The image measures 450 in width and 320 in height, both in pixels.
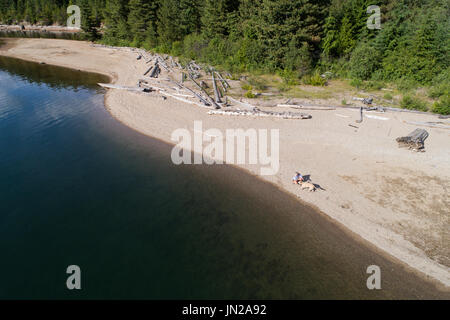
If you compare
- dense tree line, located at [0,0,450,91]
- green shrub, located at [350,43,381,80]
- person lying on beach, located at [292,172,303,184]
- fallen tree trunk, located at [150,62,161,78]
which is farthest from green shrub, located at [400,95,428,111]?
fallen tree trunk, located at [150,62,161,78]

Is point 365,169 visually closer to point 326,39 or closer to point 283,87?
point 283,87

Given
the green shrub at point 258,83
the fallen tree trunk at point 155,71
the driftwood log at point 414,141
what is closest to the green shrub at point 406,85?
the driftwood log at point 414,141

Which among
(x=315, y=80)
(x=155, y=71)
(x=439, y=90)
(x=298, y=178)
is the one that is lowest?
(x=298, y=178)

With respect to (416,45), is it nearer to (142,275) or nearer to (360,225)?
(360,225)

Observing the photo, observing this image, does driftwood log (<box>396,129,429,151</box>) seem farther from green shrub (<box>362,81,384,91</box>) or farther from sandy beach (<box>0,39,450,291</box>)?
green shrub (<box>362,81,384,91</box>)

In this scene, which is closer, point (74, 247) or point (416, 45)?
point (74, 247)

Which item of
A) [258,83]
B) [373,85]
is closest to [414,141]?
[373,85]
